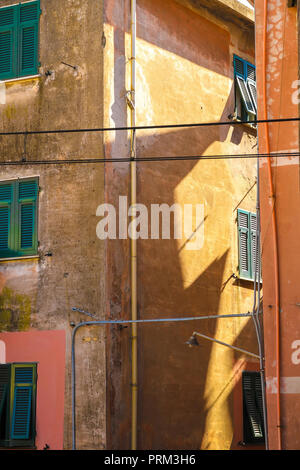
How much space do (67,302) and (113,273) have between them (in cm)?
101

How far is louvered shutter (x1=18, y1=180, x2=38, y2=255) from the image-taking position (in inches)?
653

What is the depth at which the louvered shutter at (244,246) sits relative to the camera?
19.4 metres

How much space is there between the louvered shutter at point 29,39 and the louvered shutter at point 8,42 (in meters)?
0.14

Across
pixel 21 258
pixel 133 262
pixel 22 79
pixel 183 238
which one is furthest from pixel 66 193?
pixel 183 238

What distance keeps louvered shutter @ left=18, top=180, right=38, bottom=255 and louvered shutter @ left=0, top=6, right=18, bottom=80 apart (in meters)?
2.40

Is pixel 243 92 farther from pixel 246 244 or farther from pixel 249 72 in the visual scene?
pixel 246 244

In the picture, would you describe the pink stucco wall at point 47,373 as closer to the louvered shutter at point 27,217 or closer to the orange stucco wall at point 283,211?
the louvered shutter at point 27,217

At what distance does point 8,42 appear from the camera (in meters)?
17.4

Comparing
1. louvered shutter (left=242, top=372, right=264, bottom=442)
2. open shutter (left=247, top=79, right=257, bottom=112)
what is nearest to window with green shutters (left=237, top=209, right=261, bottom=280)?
louvered shutter (left=242, top=372, right=264, bottom=442)

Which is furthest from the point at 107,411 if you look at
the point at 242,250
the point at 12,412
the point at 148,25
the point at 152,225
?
the point at 148,25

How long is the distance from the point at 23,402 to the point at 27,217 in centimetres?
351

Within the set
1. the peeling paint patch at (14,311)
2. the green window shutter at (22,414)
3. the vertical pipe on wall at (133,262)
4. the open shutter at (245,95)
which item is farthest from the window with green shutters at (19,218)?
the open shutter at (245,95)

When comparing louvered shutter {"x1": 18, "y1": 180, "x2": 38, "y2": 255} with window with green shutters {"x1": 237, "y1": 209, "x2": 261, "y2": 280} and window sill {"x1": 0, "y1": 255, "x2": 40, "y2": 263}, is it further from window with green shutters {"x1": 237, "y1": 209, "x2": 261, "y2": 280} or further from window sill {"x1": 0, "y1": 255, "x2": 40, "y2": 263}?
window with green shutters {"x1": 237, "y1": 209, "x2": 261, "y2": 280}
